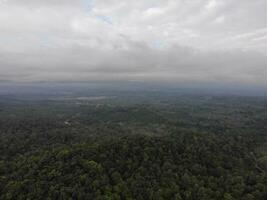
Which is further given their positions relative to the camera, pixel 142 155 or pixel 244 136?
pixel 244 136

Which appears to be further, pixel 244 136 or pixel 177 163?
pixel 244 136

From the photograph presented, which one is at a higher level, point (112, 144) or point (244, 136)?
point (112, 144)

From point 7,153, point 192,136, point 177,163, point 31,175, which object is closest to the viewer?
point 31,175

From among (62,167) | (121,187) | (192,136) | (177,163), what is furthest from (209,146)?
(62,167)

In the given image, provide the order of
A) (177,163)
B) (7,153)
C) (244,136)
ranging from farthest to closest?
(244,136) → (7,153) → (177,163)

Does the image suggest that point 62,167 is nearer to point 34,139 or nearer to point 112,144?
point 112,144

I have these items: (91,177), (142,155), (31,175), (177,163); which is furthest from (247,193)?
(31,175)

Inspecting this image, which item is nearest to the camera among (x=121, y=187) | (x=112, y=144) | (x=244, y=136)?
(x=121, y=187)

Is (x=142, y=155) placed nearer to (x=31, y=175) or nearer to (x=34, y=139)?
(x=31, y=175)

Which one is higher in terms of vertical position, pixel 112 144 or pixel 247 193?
pixel 112 144
